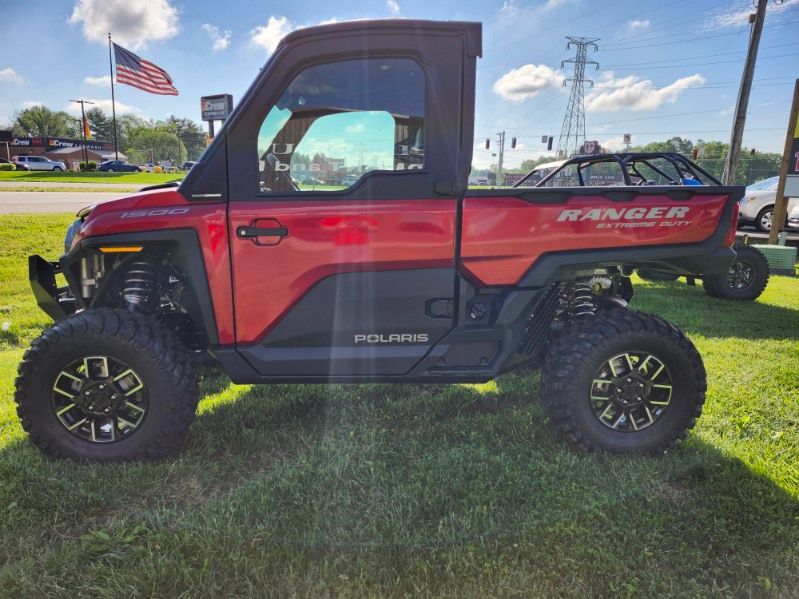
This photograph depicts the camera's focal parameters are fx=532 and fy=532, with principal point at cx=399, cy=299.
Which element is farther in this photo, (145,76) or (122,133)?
(122,133)

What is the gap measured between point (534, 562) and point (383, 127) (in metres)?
2.09

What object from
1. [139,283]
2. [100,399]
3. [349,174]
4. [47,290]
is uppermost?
[349,174]

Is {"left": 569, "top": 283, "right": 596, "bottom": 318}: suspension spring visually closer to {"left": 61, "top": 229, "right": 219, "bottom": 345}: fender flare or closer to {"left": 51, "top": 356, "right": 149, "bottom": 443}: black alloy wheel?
{"left": 61, "top": 229, "right": 219, "bottom": 345}: fender flare

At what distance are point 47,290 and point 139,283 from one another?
77 cm

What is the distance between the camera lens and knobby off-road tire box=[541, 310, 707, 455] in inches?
113

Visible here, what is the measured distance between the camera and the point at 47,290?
10.8 ft

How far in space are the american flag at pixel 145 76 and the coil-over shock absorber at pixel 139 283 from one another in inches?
800

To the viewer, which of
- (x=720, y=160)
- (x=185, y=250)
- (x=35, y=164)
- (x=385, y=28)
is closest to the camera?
(x=385, y=28)

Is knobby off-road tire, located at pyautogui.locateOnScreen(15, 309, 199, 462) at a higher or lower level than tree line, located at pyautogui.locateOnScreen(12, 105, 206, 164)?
lower

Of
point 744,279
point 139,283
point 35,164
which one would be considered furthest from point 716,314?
point 35,164

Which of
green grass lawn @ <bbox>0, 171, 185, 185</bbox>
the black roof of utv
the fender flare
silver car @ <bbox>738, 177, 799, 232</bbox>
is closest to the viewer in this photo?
the black roof of utv

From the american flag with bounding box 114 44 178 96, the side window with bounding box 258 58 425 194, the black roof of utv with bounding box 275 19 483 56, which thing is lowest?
the side window with bounding box 258 58 425 194

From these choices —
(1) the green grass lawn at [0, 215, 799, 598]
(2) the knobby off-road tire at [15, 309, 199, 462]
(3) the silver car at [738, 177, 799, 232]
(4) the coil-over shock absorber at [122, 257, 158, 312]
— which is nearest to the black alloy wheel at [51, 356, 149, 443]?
(2) the knobby off-road tire at [15, 309, 199, 462]

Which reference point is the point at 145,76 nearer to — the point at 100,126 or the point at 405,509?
the point at 405,509
